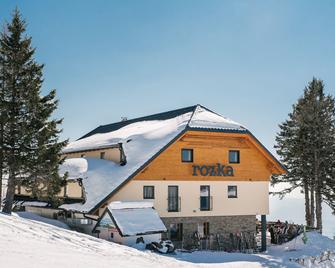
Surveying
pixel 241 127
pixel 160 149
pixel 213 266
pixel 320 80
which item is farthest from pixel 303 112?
pixel 213 266

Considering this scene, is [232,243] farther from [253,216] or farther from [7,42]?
[7,42]

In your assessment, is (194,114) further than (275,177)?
No

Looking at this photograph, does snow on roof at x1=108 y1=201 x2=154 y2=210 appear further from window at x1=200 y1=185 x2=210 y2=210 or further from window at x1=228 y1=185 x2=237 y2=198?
window at x1=228 y1=185 x2=237 y2=198

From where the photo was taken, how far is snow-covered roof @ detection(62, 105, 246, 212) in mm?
26953

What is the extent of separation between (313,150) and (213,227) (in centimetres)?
1307

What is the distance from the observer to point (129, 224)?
2439cm

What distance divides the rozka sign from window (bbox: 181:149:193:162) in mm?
607

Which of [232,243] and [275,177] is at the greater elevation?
[275,177]

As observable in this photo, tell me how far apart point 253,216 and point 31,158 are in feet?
52.2

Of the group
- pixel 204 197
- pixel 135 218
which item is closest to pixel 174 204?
pixel 204 197

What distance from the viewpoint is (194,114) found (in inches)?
1251

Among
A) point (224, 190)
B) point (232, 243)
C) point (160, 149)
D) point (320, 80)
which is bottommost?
point (232, 243)

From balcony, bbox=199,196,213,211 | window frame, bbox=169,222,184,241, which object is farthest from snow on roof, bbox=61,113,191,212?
balcony, bbox=199,196,213,211

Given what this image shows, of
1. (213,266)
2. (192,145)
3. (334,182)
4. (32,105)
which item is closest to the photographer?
(213,266)
